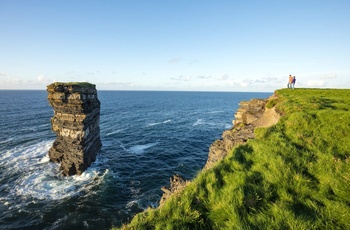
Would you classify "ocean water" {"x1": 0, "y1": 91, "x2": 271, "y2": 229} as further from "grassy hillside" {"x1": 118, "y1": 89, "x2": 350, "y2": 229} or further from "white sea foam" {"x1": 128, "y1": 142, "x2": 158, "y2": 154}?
"grassy hillside" {"x1": 118, "y1": 89, "x2": 350, "y2": 229}

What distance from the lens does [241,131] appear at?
1889 centimetres

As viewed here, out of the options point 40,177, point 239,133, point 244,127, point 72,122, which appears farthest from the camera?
point 72,122

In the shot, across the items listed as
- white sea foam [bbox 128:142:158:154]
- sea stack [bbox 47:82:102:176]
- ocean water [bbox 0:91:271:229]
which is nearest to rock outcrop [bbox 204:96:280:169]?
ocean water [bbox 0:91:271:229]

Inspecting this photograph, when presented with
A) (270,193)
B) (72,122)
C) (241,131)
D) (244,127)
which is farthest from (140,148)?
(270,193)

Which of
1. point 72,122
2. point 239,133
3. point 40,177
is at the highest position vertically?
point 239,133

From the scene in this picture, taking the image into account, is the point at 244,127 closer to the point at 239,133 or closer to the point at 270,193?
the point at 239,133

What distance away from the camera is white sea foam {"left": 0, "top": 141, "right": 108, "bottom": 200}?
24531 mm

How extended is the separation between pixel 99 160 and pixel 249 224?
3406 cm

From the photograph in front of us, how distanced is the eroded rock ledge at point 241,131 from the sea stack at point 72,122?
53.1 feet

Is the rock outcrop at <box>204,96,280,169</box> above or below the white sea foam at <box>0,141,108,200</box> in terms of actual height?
above

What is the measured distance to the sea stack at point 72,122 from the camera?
29.0 meters

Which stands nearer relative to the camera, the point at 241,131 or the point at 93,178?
the point at 241,131

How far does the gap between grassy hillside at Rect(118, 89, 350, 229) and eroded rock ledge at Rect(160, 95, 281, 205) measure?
13.1 feet

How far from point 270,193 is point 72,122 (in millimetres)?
30867
